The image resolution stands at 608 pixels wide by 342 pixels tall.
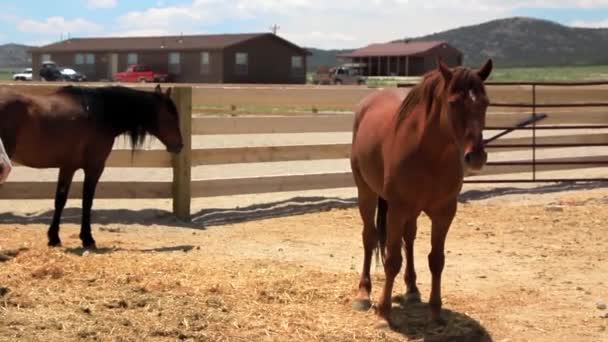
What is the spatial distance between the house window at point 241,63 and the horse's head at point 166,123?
43.1 metres

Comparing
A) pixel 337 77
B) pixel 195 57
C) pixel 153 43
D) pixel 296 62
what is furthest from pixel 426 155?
pixel 153 43

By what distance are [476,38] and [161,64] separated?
394 ft

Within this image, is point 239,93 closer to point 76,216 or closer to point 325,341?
point 76,216

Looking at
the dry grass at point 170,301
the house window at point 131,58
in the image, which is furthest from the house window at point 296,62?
the dry grass at point 170,301

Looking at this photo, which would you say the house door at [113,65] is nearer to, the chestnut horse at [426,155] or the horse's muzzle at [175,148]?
the horse's muzzle at [175,148]

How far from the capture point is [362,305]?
16.4ft

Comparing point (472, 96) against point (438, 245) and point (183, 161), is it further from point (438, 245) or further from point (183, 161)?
point (183, 161)

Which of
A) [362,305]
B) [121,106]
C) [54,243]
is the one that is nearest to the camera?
[362,305]

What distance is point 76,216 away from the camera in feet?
27.0

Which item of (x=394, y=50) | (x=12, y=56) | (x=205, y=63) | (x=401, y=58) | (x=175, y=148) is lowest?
(x=175, y=148)

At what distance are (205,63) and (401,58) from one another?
20718 millimetres

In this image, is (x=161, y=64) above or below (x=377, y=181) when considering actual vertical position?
above

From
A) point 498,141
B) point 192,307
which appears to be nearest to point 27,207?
point 192,307

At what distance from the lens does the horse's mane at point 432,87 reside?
4.08 metres
